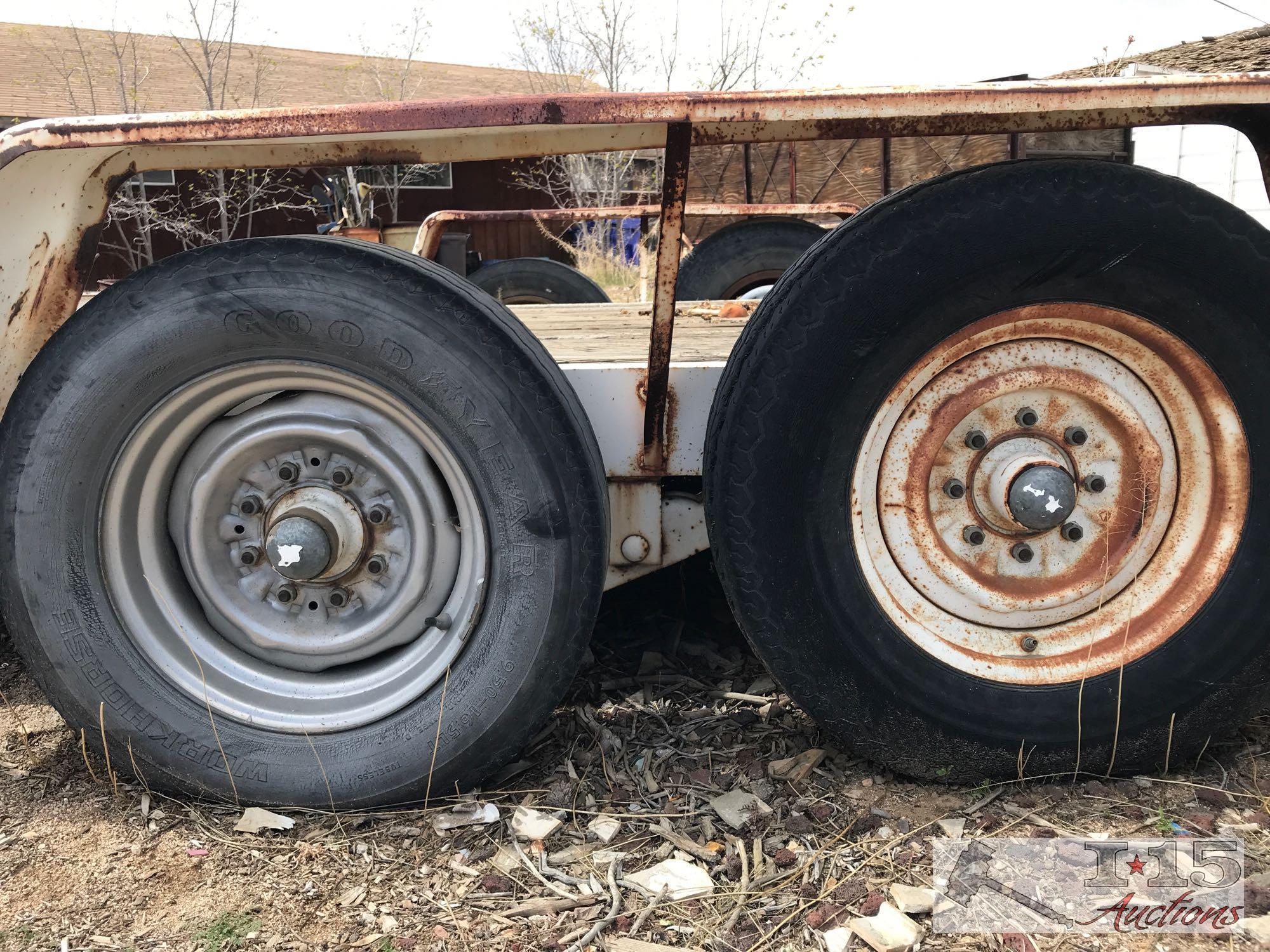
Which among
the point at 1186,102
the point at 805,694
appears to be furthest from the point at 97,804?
the point at 1186,102

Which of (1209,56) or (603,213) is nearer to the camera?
(603,213)

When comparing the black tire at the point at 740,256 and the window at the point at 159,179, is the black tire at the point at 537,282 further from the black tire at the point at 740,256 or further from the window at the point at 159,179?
the window at the point at 159,179

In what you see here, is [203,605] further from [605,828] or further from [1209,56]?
[1209,56]

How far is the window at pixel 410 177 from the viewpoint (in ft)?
56.7

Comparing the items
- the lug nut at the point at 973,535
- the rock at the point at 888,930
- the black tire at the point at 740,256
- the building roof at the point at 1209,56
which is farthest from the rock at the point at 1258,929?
the building roof at the point at 1209,56

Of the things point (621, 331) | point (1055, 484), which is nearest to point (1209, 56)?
point (621, 331)

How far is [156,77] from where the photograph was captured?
17859mm

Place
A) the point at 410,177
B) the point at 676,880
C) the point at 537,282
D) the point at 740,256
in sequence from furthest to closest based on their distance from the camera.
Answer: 1. the point at 410,177
2. the point at 537,282
3. the point at 740,256
4. the point at 676,880

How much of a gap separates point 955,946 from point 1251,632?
898mm

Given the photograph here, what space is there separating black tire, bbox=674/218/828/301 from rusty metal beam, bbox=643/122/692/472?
142 inches

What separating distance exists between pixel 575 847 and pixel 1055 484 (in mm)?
1162

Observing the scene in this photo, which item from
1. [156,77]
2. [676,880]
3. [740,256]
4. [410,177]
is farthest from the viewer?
[410,177]

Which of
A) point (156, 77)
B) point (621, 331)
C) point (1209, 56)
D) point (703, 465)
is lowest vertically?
point (703, 465)

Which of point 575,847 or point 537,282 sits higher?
point 537,282
